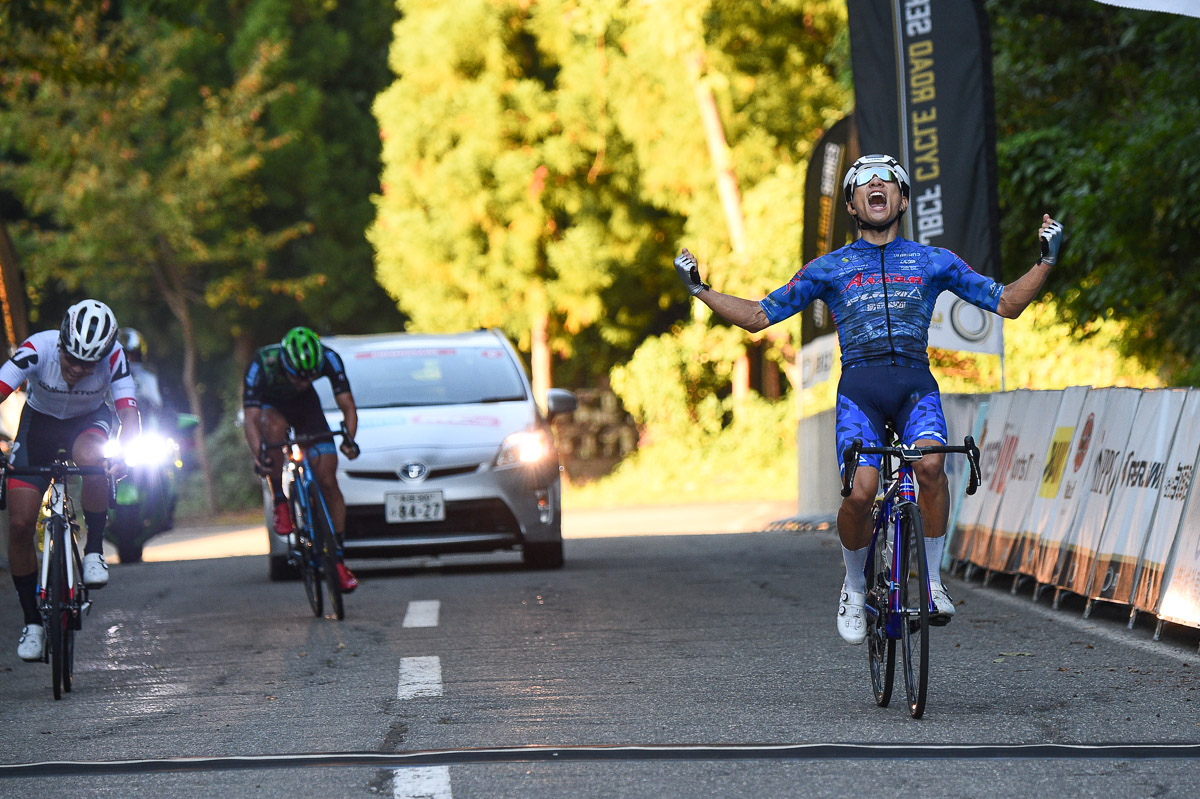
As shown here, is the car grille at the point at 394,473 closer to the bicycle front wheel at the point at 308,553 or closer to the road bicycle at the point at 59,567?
the bicycle front wheel at the point at 308,553

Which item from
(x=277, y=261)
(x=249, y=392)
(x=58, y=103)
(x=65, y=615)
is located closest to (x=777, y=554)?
(x=249, y=392)

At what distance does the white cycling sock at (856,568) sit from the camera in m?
7.41

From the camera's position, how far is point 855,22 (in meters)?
14.8

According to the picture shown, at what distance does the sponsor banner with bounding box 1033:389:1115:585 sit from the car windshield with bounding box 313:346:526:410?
4.62 m

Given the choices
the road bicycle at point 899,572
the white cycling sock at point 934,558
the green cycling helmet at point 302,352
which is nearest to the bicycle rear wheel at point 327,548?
the green cycling helmet at point 302,352

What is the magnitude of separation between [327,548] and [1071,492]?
4285mm

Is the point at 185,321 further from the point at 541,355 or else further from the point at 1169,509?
the point at 1169,509

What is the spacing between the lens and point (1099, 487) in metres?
10.5

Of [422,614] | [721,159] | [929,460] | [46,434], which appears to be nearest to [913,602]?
[929,460]

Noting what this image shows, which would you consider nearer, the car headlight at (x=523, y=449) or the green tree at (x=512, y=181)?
the car headlight at (x=523, y=449)

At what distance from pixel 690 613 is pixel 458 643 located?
1736 mm

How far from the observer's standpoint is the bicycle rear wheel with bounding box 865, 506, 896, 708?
712 centimetres

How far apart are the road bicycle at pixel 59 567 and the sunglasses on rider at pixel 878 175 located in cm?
379

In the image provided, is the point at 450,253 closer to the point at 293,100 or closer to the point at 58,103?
the point at 293,100
